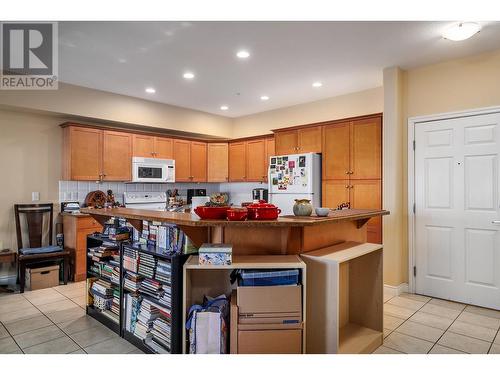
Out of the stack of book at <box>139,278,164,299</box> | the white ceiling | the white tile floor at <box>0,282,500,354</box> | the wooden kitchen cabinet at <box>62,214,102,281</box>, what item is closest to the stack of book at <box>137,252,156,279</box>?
the stack of book at <box>139,278,164,299</box>

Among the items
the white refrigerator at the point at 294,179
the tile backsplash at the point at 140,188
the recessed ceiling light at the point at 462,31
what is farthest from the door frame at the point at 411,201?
the tile backsplash at the point at 140,188

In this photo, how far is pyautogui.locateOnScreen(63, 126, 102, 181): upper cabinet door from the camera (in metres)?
4.57

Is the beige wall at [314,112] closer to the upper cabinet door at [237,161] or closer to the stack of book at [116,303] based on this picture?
the upper cabinet door at [237,161]

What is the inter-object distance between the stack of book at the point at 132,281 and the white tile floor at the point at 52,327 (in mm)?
441

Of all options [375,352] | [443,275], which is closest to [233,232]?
[375,352]

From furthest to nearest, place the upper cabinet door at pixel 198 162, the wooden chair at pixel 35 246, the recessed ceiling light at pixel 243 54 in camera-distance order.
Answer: the upper cabinet door at pixel 198 162 < the wooden chair at pixel 35 246 < the recessed ceiling light at pixel 243 54

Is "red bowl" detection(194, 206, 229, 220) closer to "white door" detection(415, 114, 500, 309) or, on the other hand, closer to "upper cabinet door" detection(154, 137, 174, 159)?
"white door" detection(415, 114, 500, 309)

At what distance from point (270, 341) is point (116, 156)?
13.1 feet

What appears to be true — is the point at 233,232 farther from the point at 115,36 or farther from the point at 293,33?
the point at 115,36

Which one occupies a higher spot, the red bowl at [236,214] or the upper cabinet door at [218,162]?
the upper cabinet door at [218,162]

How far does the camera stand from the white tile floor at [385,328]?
2.54 metres
